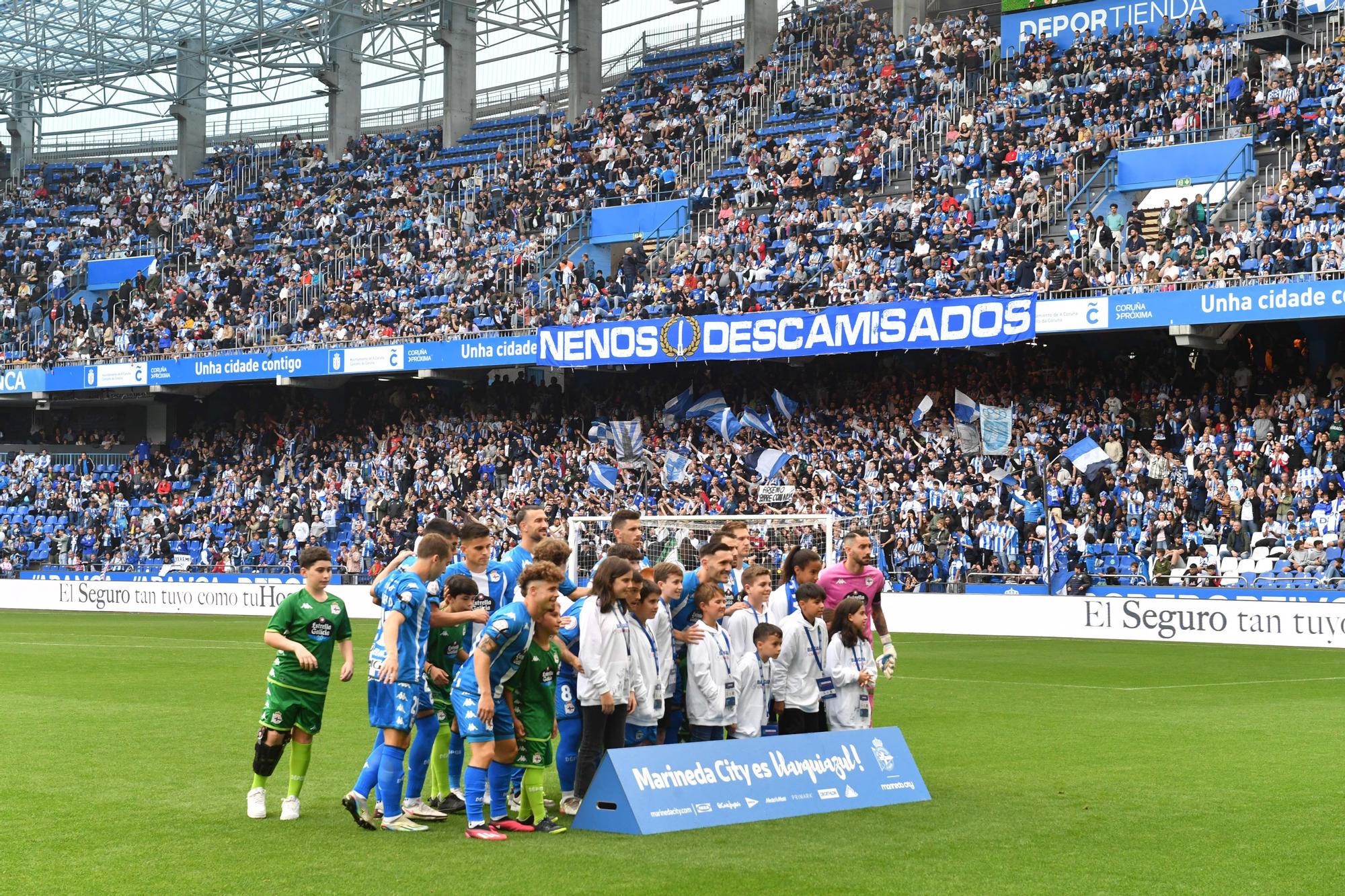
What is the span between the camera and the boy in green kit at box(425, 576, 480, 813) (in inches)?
379

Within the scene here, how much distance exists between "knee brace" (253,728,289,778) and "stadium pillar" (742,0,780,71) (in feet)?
130

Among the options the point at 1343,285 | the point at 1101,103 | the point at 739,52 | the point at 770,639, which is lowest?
the point at 770,639

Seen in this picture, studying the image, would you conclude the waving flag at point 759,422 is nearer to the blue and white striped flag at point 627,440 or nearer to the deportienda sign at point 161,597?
the blue and white striped flag at point 627,440

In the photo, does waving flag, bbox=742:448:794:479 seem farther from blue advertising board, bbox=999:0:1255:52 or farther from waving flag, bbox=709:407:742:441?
blue advertising board, bbox=999:0:1255:52

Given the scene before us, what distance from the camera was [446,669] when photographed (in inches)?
395

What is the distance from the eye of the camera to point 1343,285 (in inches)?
1131

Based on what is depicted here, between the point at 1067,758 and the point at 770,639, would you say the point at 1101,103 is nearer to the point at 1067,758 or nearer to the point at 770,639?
the point at 1067,758

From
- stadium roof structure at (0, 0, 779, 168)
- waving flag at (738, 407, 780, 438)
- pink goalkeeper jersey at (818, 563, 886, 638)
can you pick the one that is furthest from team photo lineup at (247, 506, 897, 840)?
stadium roof structure at (0, 0, 779, 168)

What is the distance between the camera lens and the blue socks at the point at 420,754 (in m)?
9.77

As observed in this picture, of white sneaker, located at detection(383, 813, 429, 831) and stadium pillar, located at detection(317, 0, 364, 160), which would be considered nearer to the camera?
white sneaker, located at detection(383, 813, 429, 831)

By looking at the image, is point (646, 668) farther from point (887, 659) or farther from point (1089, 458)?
point (1089, 458)

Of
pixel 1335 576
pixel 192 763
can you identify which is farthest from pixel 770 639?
pixel 1335 576

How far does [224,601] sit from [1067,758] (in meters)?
26.4

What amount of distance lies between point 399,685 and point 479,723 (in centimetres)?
58
